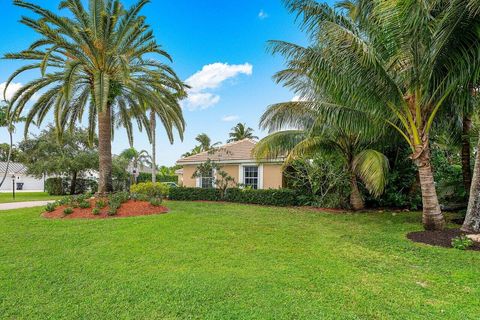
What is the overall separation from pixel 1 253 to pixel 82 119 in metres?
9.15

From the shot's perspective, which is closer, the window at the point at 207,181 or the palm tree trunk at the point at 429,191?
the palm tree trunk at the point at 429,191

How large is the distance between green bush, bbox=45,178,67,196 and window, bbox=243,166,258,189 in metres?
18.4

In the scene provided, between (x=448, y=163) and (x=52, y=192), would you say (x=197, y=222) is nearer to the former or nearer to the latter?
(x=448, y=163)

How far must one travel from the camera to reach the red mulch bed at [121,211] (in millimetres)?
9836

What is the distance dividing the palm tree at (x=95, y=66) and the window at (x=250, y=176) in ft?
18.6

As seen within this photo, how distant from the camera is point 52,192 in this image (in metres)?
25.8

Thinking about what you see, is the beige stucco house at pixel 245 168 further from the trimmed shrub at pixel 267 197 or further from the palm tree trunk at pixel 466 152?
the palm tree trunk at pixel 466 152

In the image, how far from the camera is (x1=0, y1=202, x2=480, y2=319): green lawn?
3.50 metres

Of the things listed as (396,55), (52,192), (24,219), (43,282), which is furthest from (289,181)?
(52,192)

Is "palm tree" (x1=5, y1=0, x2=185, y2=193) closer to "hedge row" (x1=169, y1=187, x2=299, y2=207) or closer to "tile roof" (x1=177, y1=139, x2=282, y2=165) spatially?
"hedge row" (x1=169, y1=187, x2=299, y2=207)

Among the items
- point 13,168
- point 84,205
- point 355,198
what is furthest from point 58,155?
point 13,168

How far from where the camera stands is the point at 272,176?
16.6 m

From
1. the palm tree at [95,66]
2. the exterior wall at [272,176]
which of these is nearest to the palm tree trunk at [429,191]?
the exterior wall at [272,176]

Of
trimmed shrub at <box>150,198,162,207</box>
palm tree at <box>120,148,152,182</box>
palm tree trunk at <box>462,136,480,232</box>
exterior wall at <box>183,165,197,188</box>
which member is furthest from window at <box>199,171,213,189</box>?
palm tree at <box>120,148,152,182</box>
